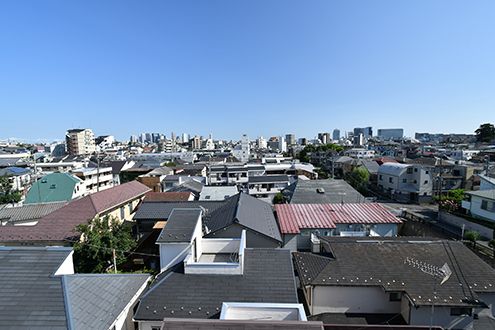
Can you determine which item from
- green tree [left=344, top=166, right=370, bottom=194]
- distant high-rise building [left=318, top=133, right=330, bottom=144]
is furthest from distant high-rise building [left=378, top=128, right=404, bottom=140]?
green tree [left=344, top=166, right=370, bottom=194]

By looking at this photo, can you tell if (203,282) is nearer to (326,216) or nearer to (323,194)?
(326,216)

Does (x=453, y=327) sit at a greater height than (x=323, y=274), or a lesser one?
lesser

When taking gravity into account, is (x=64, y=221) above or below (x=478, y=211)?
above

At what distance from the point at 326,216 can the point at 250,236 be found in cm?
722

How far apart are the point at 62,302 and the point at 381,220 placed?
17.3 m

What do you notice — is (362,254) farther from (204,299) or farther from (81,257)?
(81,257)

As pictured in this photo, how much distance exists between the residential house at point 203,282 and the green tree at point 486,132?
89060 millimetres

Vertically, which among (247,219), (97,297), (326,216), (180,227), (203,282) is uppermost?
(180,227)

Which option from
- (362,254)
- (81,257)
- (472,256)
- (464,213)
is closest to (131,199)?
(81,257)

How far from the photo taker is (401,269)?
10.5m

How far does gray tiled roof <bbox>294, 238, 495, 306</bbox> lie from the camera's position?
944 cm

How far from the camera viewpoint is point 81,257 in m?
12.8

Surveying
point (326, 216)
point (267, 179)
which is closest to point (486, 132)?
point (267, 179)

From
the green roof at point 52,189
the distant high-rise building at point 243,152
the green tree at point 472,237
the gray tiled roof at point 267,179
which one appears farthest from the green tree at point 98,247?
the distant high-rise building at point 243,152
